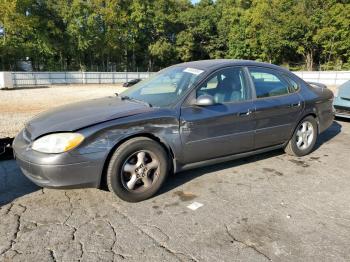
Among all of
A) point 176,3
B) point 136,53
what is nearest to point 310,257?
point 136,53

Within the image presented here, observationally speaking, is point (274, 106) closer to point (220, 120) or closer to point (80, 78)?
point (220, 120)

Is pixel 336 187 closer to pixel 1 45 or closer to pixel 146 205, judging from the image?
pixel 146 205

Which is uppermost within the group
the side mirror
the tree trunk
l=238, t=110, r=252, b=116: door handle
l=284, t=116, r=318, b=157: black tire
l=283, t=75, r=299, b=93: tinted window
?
the tree trunk

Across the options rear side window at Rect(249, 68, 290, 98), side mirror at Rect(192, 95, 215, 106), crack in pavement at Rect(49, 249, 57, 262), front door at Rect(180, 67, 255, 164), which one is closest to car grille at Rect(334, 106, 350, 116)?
rear side window at Rect(249, 68, 290, 98)

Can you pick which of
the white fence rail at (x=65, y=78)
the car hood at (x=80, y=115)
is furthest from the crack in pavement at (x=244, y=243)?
the white fence rail at (x=65, y=78)

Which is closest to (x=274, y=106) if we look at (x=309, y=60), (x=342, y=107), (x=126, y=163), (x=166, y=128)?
(x=166, y=128)

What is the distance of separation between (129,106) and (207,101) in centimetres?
91

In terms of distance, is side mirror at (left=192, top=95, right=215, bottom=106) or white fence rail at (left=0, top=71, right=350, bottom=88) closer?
side mirror at (left=192, top=95, right=215, bottom=106)

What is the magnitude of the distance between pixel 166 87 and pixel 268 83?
4.87ft

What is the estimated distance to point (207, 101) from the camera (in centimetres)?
379

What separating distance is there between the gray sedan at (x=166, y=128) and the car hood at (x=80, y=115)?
0.04 ft

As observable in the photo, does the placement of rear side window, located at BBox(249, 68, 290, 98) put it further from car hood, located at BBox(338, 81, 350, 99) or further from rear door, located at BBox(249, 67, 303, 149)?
car hood, located at BBox(338, 81, 350, 99)

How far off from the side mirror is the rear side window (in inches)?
36.3

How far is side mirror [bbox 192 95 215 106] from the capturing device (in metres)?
3.79
